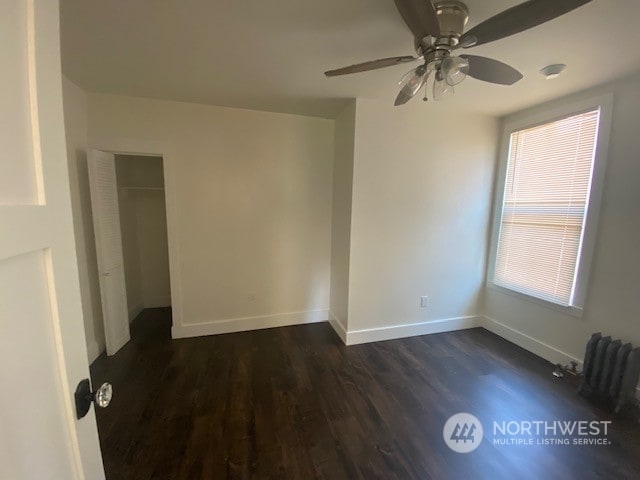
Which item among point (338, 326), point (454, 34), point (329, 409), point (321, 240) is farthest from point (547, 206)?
point (329, 409)

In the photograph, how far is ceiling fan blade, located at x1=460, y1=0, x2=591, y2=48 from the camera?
40.7 inches

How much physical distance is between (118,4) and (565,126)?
348 centimetres

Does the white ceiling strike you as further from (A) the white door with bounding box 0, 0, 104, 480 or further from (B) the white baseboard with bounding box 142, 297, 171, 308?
(B) the white baseboard with bounding box 142, 297, 171, 308

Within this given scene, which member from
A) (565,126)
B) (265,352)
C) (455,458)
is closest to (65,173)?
(455,458)

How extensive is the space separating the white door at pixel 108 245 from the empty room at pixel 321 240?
24 millimetres

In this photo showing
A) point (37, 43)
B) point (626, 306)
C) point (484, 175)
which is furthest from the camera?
point (484, 175)

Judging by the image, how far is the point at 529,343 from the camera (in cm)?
284

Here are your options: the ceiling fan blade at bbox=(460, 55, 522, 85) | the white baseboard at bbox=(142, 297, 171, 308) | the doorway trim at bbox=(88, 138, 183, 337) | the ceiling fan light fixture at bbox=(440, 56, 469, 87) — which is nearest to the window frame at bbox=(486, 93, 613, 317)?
the ceiling fan blade at bbox=(460, 55, 522, 85)

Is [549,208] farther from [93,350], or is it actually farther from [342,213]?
[93,350]

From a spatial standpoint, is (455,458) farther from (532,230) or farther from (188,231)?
(188,231)

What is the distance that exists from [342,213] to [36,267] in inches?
101

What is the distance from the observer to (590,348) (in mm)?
2197

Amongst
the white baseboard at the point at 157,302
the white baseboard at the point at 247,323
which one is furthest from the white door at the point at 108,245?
the white baseboard at the point at 157,302

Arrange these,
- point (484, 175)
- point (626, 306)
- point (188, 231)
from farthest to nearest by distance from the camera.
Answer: point (484, 175), point (188, 231), point (626, 306)
